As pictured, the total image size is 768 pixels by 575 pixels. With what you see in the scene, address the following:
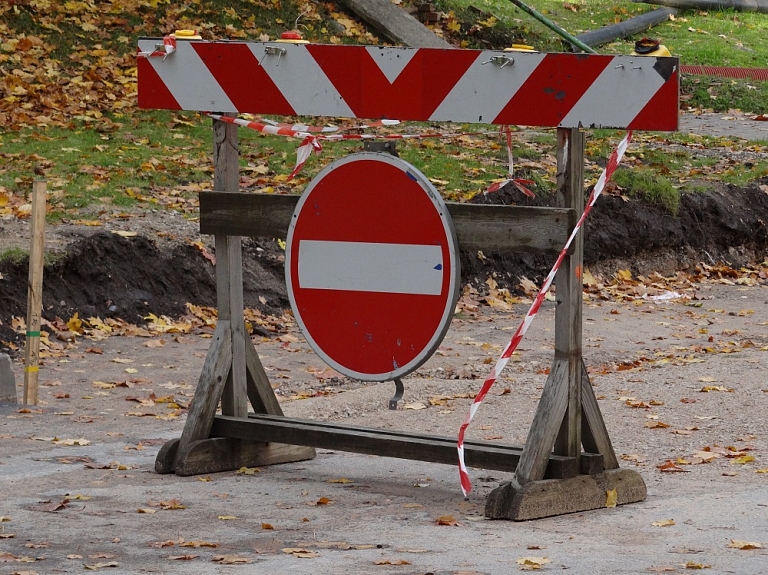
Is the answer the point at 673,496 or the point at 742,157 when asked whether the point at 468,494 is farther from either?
Result: the point at 742,157

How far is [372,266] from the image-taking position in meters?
6.29

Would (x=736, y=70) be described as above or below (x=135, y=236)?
above

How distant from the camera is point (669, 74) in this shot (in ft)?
18.8

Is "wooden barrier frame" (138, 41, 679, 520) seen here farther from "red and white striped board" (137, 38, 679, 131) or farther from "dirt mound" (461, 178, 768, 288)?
"dirt mound" (461, 178, 768, 288)

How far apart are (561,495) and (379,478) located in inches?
44.2

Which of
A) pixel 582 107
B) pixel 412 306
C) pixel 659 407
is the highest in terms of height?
pixel 582 107

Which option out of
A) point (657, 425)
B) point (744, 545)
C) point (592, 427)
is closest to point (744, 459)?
point (657, 425)

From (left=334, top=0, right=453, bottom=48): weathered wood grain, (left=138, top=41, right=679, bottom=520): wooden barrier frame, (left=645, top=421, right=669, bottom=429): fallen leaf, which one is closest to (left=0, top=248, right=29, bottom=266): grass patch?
(left=138, top=41, right=679, bottom=520): wooden barrier frame

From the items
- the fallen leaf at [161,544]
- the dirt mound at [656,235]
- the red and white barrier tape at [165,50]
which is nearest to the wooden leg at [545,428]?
the fallen leaf at [161,544]

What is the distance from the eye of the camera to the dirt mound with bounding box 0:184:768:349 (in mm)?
10742

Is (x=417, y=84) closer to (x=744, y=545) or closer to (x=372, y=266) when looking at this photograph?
(x=372, y=266)

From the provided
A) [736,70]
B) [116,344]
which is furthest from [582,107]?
[736,70]

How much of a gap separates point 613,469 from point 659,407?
2.32 m

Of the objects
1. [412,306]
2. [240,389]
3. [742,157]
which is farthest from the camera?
[742,157]
